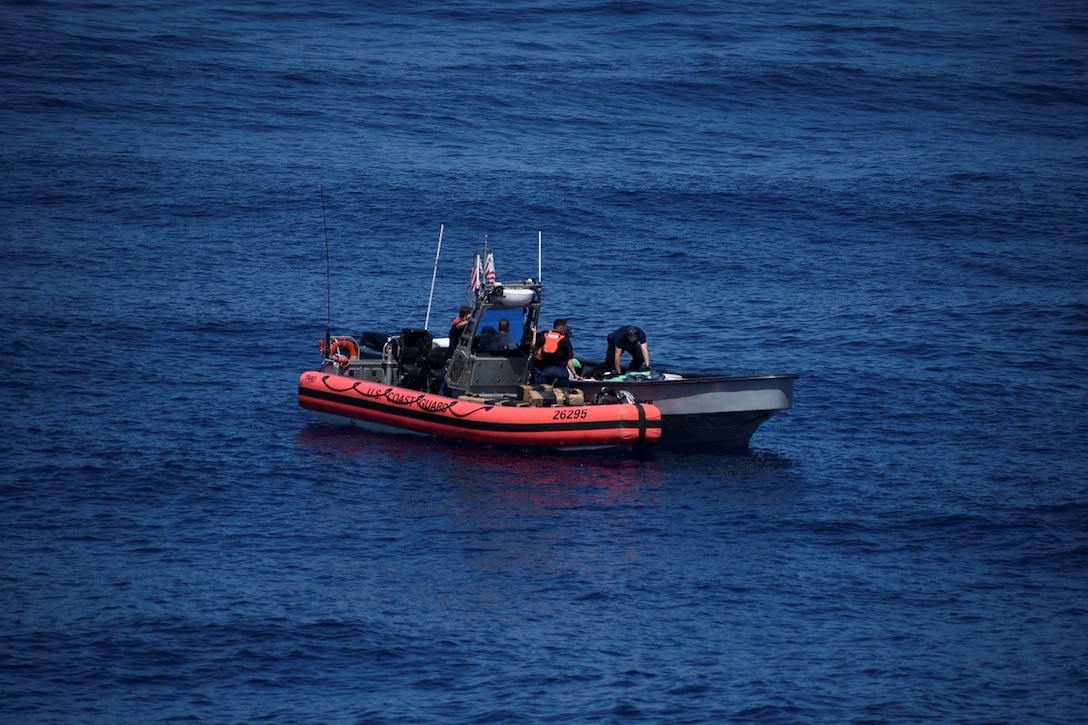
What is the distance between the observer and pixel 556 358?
28.7 m

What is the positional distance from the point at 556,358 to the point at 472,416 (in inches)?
88.1

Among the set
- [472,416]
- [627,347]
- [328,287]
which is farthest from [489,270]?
[328,287]

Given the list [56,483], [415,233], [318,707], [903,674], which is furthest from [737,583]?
[415,233]

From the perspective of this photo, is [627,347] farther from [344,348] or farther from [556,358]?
[344,348]

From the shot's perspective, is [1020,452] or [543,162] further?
[543,162]

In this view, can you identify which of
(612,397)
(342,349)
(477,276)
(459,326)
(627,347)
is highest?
(477,276)

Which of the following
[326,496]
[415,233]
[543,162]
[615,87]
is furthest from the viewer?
[615,87]

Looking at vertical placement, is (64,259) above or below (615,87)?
below

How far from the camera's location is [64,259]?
4056cm

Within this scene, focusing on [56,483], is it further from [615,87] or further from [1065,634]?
[615,87]

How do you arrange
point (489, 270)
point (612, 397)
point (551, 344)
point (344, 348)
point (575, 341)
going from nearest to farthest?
1. point (612, 397)
2. point (551, 344)
3. point (489, 270)
4. point (344, 348)
5. point (575, 341)

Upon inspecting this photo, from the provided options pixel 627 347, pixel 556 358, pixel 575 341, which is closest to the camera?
pixel 627 347

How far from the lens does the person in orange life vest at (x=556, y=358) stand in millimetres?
28531

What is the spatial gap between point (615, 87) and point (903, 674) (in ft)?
138
